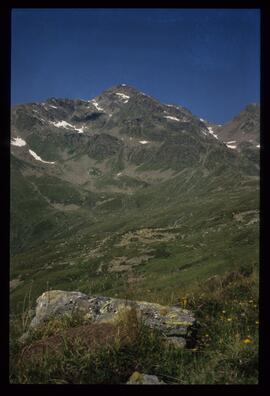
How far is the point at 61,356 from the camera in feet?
16.2

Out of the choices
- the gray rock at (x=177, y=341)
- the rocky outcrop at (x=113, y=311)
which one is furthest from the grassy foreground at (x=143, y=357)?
the rocky outcrop at (x=113, y=311)

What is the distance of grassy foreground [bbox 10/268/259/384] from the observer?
457 centimetres

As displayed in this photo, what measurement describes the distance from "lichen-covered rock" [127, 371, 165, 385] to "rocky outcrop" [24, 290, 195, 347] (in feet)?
3.09

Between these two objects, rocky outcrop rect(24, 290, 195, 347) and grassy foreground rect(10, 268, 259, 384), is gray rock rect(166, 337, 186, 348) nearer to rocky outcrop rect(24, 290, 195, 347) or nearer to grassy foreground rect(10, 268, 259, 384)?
rocky outcrop rect(24, 290, 195, 347)

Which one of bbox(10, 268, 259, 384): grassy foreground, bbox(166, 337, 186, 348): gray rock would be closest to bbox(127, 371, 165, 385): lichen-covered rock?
bbox(10, 268, 259, 384): grassy foreground

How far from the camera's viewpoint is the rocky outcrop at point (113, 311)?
18.7ft

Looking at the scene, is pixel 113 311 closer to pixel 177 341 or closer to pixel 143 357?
pixel 177 341

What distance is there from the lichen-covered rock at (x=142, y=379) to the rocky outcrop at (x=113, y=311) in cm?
94

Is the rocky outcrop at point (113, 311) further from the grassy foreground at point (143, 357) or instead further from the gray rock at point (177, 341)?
the grassy foreground at point (143, 357)

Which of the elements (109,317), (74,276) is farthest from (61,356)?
(74,276)

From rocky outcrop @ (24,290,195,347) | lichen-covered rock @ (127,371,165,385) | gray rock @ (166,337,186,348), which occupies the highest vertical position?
rocky outcrop @ (24,290,195,347)
